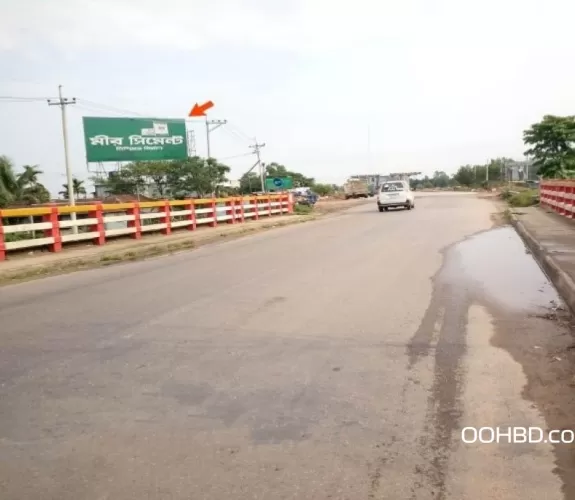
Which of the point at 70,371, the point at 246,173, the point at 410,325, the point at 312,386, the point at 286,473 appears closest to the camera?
the point at 286,473

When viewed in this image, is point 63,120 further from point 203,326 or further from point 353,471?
point 353,471

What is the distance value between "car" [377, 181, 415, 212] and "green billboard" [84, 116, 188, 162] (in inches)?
431

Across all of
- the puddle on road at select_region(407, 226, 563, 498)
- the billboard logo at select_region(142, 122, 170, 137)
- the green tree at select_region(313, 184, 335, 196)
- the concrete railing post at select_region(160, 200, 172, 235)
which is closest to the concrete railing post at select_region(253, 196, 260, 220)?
the billboard logo at select_region(142, 122, 170, 137)

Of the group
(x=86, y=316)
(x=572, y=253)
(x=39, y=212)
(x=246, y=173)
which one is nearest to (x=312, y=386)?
(x=86, y=316)

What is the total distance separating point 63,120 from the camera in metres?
25.5

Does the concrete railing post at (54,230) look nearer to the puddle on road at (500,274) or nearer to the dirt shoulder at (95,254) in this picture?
the dirt shoulder at (95,254)

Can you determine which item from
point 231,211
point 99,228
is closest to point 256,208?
point 231,211

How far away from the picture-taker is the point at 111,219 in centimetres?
1767

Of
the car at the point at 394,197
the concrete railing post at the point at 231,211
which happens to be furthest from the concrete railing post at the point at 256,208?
the car at the point at 394,197

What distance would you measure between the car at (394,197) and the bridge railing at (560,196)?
769 cm

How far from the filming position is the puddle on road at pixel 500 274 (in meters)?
7.62

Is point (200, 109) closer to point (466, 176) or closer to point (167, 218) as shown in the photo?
point (167, 218)

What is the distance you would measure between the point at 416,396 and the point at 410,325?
6.74 ft

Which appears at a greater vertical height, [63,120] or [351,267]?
[63,120]
